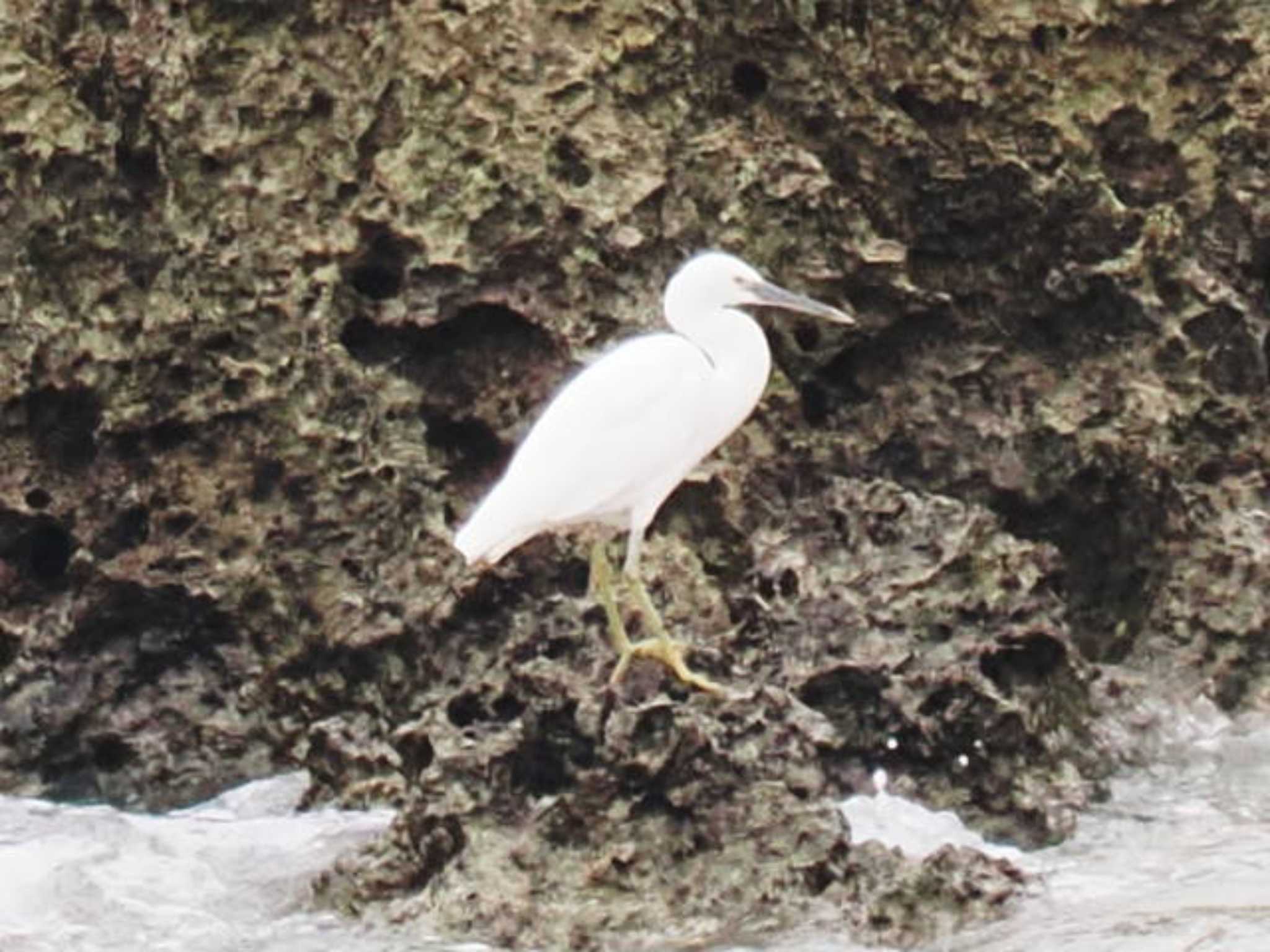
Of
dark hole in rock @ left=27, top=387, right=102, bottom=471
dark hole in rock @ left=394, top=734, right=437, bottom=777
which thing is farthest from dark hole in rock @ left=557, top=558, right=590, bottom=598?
dark hole in rock @ left=27, top=387, right=102, bottom=471

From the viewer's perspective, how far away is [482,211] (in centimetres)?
969

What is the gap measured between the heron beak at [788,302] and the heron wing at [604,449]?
9.0 inches

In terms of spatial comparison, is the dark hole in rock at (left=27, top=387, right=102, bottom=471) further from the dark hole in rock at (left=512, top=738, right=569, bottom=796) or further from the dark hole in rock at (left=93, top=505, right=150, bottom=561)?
the dark hole in rock at (left=512, top=738, right=569, bottom=796)

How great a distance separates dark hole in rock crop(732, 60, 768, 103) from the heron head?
1192 millimetres

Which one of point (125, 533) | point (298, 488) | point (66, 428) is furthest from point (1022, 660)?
point (66, 428)

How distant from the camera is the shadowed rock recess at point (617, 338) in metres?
9.48

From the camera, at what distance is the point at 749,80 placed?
33.2 feet

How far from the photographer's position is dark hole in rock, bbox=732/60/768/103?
33.1 ft

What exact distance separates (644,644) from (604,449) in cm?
52

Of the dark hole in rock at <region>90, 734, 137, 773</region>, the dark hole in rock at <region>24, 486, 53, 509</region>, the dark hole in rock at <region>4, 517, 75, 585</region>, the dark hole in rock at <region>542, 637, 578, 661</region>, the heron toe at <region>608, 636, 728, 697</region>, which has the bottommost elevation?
the dark hole in rock at <region>90, 734, 137, 773</region>

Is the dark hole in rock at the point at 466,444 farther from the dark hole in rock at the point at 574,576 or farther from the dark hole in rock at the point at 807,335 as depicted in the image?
the dark hole in rock at the point at 807,335

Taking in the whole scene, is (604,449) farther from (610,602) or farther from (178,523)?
(178,523)

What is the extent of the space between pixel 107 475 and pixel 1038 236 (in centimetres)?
267

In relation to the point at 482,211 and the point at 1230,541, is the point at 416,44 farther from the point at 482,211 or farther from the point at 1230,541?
the point at 1230,541
